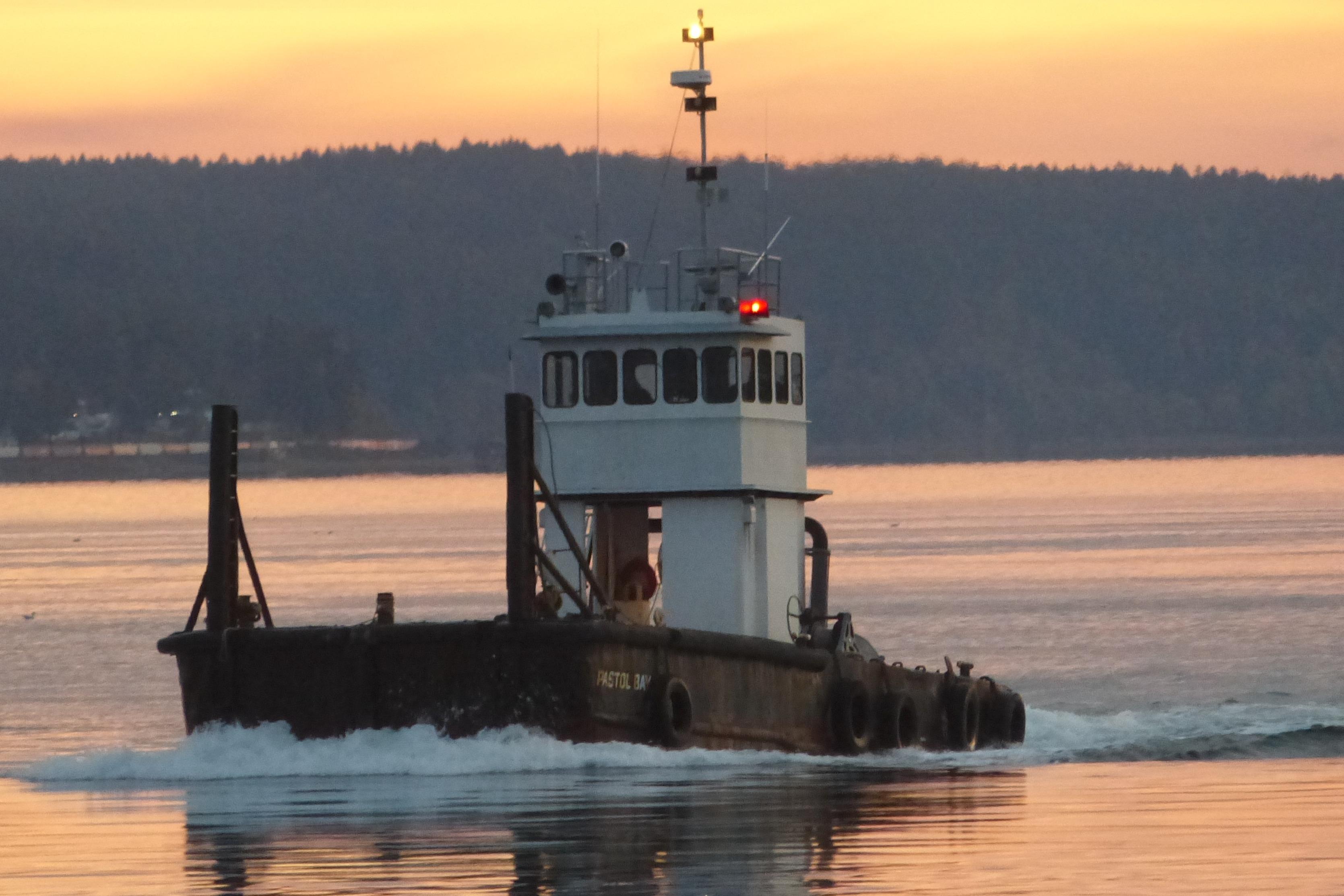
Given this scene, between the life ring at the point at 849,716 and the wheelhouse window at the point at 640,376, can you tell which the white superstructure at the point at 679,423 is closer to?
the wheelhouse window at the point at 640,376

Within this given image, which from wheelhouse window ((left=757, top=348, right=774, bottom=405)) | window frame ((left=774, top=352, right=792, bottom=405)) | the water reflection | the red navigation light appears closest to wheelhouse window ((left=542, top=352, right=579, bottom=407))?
the red navigation light

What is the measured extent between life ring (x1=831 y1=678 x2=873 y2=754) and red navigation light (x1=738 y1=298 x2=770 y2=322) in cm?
349

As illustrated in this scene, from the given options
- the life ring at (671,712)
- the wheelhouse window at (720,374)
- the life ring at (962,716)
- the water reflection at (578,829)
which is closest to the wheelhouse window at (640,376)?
the wheelhouse window at (720,374)

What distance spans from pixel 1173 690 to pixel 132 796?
20.9 metres

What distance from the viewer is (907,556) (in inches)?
3063

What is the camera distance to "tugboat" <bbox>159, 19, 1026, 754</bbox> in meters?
20.0

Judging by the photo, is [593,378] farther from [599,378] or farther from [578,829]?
[578,829]

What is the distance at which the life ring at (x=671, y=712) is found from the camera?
2053 centimetres

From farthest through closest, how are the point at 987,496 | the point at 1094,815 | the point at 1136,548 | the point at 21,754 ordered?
the point at 987,496 < the point at 1136,548 < the point at 21,754 < the point at 1094,815

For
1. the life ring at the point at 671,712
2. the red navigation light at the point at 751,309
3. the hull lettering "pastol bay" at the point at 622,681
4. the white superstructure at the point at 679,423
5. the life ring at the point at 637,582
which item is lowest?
the life ring at the point at 671,712

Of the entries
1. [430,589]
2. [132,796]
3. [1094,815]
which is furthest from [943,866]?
[430,589]

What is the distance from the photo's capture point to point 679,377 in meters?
22.5

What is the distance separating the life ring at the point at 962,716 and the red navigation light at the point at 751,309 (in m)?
5.35

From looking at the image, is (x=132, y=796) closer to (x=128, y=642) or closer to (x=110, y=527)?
(x=128, y=642)
